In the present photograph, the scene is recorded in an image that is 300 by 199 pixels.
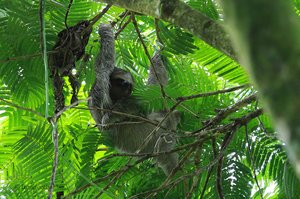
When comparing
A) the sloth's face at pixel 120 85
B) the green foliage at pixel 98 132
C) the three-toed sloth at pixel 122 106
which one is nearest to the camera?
the green foliage at pixel 98 132

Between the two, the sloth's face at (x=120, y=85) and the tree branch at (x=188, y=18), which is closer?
the tree branch at (x=188, y=18)

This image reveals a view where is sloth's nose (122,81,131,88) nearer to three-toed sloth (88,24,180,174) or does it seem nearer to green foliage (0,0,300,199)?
three-toed sloth (88,24,180,174)

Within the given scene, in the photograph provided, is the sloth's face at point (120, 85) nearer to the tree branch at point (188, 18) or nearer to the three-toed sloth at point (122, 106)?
the three-toed sloth at point (122, 106)

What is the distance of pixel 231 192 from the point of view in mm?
3875

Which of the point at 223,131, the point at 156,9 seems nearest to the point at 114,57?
the point at 223,131

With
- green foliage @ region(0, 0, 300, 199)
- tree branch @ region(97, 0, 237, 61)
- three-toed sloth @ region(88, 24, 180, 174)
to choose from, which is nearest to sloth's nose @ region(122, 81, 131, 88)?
three-toed sloth @ region(88, 24, 180, 174)

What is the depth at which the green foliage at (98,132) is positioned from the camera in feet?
12.5

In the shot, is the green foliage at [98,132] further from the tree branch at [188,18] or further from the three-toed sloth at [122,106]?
the tree branch at [188,18]

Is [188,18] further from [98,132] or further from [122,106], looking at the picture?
[122,106]

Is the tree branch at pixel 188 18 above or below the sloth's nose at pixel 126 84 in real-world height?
below

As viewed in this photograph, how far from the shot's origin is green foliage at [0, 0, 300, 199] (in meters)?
3.82

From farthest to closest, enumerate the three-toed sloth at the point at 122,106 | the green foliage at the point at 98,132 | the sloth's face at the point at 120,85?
the sloth's face at the point at 120,85
the three-toed sloth at the point at 122,106
the green foliage at the point at 98,132

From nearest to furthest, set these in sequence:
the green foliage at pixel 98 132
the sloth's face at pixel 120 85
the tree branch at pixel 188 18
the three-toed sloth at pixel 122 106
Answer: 1. the tree branch at pixel 188 18
2. the green foliage at pixel 98 132
3. the three-toed sloth at pixel 122 106
4. the sloth's face at pixel 120 85

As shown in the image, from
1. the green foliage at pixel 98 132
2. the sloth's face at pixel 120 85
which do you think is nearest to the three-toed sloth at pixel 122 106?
the sloth's face at pixel 120 85
